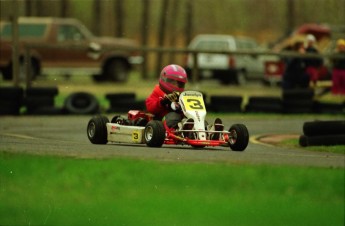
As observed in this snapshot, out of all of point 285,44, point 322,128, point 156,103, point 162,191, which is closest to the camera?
point 156,103

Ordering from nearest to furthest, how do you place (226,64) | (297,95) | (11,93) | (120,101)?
(11,93), (120,101), (297,95), (226,64)

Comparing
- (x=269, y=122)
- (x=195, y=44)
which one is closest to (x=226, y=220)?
(x=269, y=122)

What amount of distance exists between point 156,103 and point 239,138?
40.1 inches

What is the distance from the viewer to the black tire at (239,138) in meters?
12.7

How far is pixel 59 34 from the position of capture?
37.4 m

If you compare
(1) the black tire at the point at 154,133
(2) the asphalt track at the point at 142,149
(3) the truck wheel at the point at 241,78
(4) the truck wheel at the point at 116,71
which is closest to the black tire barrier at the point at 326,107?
(2) the asphalt track at the point at 142,149

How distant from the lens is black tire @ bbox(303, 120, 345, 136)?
16188 millimetres

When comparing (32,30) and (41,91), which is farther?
(32,30)

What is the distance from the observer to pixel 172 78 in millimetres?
12477

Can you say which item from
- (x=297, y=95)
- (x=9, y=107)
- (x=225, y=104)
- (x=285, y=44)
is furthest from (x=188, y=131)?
(x=285, y=44)

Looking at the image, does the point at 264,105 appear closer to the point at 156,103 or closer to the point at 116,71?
the point at 156,103

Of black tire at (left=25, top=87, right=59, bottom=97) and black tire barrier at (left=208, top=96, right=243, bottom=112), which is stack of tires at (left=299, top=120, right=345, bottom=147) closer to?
black tire barrier at (left=208, top=96, right=243, bottom=112)

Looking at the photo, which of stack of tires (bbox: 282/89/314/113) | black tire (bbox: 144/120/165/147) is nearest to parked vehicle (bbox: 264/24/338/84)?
stack of tires (bbox: 282/89/314/113)

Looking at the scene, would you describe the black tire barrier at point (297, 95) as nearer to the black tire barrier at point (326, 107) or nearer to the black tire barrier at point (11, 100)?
the black tire barrier at point (326, 107)
